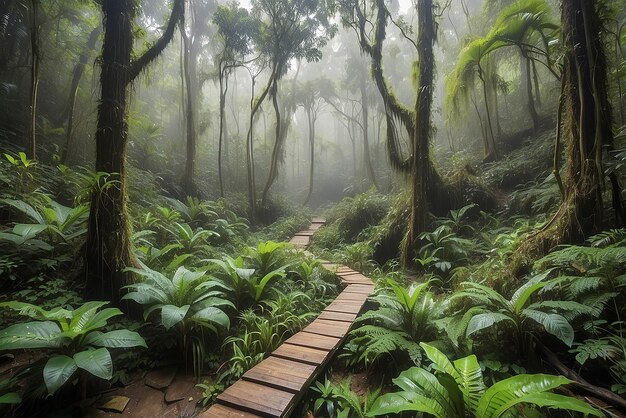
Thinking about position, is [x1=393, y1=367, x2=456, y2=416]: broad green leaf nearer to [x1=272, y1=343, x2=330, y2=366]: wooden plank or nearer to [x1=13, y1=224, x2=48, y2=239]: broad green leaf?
[x1=272, y1=343, x2=330, y2=366]: wooden plank

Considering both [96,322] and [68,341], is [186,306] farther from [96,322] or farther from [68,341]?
[68,341]

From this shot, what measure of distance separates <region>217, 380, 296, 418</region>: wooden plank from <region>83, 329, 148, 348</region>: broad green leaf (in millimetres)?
898

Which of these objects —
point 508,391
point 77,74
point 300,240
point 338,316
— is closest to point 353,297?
point 338,316

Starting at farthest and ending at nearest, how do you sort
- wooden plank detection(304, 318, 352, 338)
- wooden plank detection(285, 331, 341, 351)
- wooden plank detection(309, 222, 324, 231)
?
1. wooden plank detection(309, 222, 324, 231)
2. wooden plank detection(304, 318, 352, 338)
3. wooden plank detection(285, 331, 341, 351)

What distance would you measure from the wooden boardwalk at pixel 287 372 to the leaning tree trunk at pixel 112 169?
2282 millimetres

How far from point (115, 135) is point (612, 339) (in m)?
5.83

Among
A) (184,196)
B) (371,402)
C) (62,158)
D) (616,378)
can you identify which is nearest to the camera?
(616,378)

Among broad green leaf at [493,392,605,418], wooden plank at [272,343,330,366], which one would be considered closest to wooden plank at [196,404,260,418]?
wooden plank at [272,343,330,366]

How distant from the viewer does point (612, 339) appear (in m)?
2.07

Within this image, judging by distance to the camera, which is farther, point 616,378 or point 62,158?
point 62,158

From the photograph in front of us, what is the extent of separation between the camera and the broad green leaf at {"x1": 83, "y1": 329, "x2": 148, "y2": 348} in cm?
238

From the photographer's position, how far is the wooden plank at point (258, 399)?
211 centimetres

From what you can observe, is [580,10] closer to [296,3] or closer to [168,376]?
[168,376]

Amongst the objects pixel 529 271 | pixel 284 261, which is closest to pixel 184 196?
pixel 284 261
